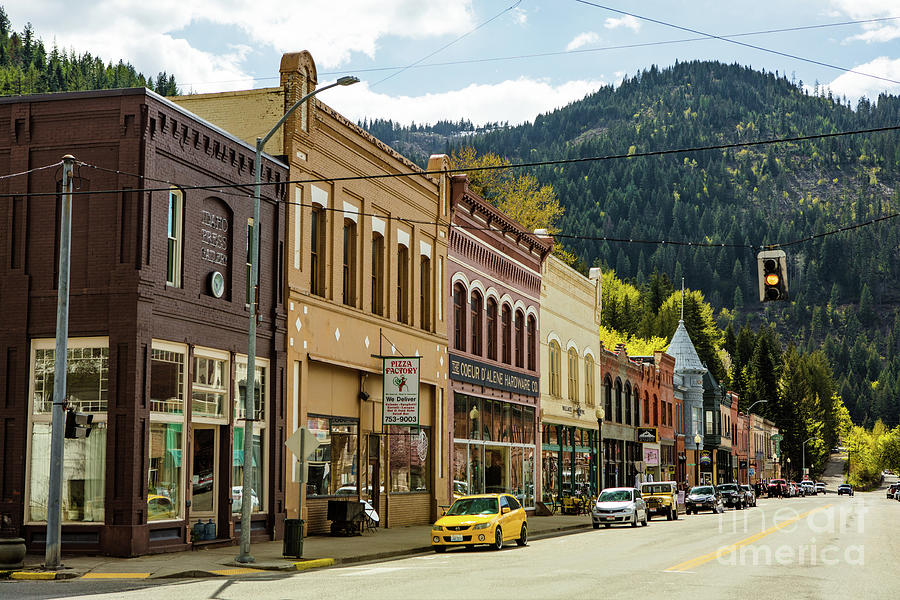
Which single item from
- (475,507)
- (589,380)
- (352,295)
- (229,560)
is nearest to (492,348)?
(352,295)

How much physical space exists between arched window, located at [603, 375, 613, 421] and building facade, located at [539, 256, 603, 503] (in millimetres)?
1782

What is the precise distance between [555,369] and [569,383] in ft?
8.86

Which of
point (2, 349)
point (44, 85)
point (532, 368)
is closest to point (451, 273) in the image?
point (532, 368)

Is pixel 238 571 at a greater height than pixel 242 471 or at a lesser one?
lesser

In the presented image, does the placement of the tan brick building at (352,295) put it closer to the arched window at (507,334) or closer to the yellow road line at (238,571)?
the arched window at (507,334)

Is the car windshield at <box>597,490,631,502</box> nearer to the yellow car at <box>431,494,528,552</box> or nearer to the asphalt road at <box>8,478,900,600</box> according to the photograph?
the asphalt road at <box>8,478,900,600</box>

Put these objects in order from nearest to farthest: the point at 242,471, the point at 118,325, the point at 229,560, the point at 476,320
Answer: the point at 229,560 < the point at 118,325 < the point at 242,471 < the point at 476,320

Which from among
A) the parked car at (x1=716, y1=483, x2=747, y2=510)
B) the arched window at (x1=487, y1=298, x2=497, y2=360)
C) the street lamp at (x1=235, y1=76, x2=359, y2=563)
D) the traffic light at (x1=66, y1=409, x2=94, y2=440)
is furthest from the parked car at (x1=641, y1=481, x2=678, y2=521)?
the traffic light at (x1=66, y1=409, x2=94, y2=440)

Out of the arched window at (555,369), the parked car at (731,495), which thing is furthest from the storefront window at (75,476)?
the parked car at (731,495)

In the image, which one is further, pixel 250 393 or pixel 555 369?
pixel 555 369

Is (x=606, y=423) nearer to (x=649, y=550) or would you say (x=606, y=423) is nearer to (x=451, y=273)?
(x=451, y=273)

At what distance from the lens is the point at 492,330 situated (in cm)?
4616

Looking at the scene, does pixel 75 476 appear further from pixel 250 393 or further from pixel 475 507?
pixel 475 507

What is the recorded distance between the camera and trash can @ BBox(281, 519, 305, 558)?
23.0m
